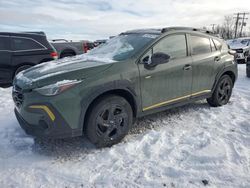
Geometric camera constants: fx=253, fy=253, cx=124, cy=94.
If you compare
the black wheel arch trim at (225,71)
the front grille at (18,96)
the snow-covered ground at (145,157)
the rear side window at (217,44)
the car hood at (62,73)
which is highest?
the rear side window at (217,44)

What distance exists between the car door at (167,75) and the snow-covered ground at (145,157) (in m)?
0.52

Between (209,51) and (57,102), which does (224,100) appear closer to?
(209,51)

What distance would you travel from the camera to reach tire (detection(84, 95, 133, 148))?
3.41 metres

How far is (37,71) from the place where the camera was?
12.1ft

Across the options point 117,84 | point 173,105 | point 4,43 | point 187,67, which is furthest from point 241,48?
point 117,84

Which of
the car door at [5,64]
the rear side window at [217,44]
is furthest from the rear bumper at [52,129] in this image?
the car door at [5,64]

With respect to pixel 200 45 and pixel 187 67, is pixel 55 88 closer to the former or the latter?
pixel 187 67

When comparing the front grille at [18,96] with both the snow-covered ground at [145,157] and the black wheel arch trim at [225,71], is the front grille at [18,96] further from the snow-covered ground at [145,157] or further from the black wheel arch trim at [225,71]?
the black wheel arch trim at [225,71]

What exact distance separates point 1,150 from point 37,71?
1.23 meters

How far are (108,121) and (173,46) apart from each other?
178 cm

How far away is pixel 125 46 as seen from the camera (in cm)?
424

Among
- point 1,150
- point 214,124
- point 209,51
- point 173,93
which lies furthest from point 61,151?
point 209,51

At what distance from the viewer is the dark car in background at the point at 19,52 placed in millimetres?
7371

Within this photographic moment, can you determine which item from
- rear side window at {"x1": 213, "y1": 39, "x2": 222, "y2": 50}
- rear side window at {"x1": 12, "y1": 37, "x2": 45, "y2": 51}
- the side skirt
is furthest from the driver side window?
rear side window at {"x1": 12, "y1": 37, "x2": 45, "y2": 51}
